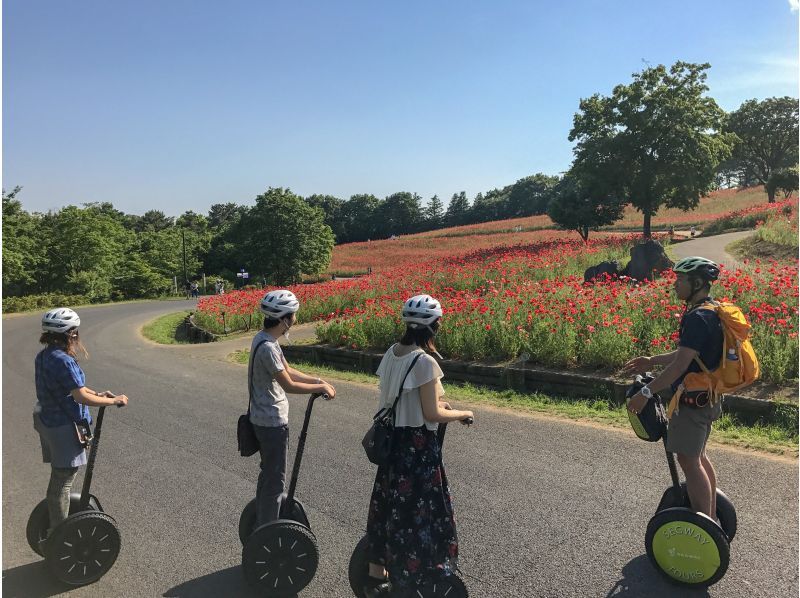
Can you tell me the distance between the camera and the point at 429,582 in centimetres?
306

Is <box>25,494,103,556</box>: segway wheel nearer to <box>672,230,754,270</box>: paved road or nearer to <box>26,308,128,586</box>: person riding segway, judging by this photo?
<box>26,308,128,586</box>: person riding segway

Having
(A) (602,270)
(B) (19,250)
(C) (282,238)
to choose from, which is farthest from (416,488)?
(B) (19,250)

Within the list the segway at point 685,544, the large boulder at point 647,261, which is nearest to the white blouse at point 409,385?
the segway at point 685,544

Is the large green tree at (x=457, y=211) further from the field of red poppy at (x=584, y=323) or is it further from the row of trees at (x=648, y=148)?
the field of red poppy at (x=584, y=323)

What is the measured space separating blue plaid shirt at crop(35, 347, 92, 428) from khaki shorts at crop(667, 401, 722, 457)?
3.91 metres

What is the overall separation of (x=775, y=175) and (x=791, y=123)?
2821 cm

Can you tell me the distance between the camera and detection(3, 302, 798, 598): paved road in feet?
11.9

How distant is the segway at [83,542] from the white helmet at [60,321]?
610mm

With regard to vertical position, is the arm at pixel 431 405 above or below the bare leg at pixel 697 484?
above

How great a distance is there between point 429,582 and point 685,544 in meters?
1.65

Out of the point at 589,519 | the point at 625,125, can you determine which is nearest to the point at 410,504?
the point at 589,519

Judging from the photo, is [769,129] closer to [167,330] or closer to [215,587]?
[167,330]

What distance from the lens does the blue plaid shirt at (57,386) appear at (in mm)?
3580

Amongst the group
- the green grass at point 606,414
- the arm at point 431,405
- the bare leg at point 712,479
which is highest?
the arm at point 431,405
